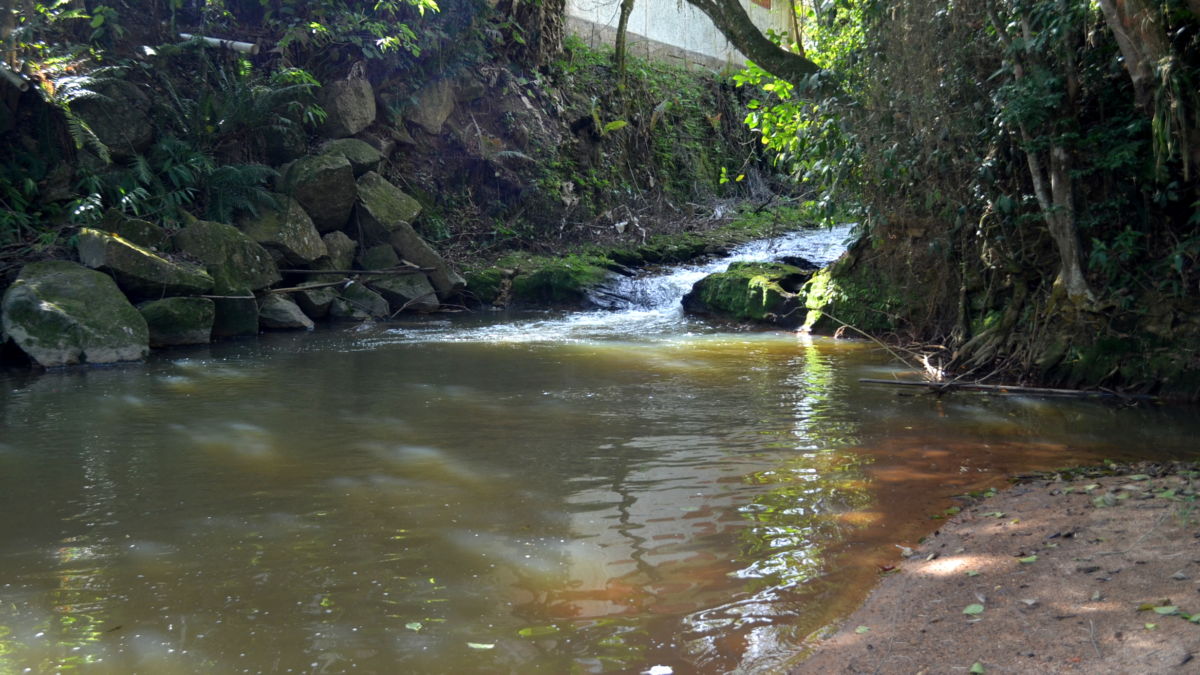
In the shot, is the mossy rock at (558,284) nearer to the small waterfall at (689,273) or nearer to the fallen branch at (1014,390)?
the small waterfall at (689,273)

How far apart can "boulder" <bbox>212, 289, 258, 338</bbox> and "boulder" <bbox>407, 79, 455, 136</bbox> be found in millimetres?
6261

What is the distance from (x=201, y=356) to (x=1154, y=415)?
360 inches

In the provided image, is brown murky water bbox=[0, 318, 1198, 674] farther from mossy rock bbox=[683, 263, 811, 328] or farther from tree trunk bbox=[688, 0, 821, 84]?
mossy rock bbox=[683, 263, 811, 328]

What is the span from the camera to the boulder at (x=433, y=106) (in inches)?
644

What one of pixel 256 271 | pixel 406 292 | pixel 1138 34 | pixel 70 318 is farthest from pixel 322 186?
pixel 1138 34

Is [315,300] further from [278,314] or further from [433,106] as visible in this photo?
[433,106]

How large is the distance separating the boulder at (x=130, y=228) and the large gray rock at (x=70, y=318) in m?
1.22

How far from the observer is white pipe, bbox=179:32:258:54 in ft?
45.3

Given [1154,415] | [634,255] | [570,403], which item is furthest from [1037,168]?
[634,255]

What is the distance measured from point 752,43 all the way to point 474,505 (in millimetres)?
6771

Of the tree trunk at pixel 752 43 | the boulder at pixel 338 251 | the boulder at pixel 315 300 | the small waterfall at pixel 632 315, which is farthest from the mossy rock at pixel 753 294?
the boulder at pixel 315 300

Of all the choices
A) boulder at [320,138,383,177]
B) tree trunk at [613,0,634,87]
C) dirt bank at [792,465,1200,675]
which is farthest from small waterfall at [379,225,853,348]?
dirt bank at [792,465,1200,675]

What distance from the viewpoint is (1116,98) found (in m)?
7.53

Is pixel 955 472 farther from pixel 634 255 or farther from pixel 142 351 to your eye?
pixel 634 255
